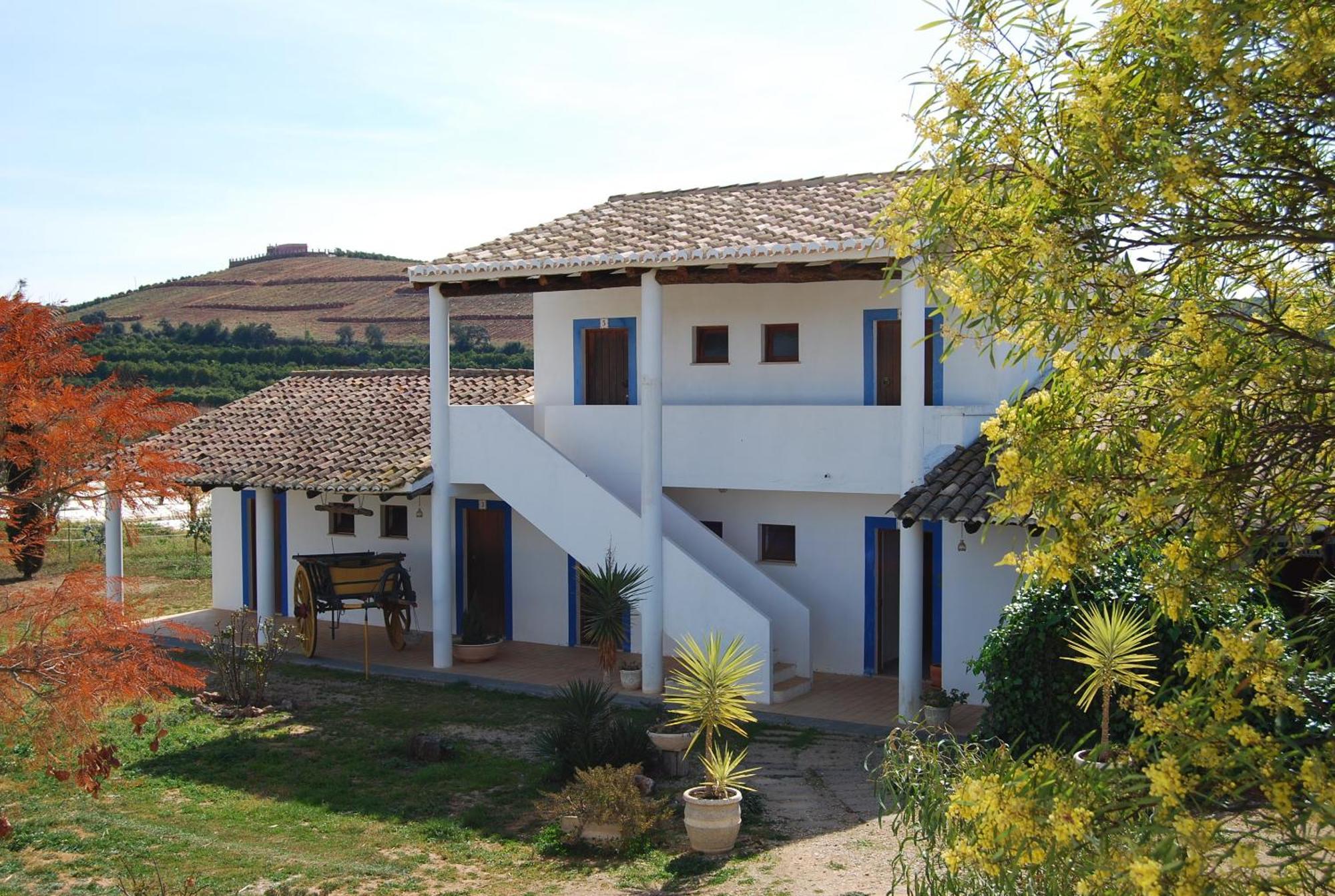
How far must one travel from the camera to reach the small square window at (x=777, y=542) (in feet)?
54.7

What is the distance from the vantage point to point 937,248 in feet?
14.1

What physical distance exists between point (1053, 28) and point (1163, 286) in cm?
92

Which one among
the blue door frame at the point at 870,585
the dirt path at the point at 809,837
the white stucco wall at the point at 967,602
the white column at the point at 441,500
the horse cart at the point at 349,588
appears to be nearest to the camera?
the dirt path at the point at 809,837

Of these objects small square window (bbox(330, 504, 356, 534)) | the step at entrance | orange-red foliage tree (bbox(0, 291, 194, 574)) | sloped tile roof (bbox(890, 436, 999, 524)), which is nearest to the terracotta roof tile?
sloped tile roof (bbox(890, 436, 999, 524))

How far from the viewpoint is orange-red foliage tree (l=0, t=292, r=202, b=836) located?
891 cm

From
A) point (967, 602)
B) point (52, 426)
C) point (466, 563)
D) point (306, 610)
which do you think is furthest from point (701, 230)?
point (52, 426)

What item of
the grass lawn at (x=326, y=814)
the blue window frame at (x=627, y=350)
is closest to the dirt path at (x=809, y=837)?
the grass lawn at (x=326, y=814)

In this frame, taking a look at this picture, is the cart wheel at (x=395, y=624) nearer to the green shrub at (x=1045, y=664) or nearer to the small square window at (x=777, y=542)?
the small square window at (x=777, y=542)

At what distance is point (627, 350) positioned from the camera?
1803 centimetres

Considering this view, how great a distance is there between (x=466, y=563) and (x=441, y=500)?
2505mm

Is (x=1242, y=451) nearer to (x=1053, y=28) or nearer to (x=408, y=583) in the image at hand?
(x=1053, y=28)

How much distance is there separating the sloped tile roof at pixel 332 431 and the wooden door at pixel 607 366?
1.74 meters

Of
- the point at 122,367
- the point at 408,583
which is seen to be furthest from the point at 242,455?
the point at 122,367

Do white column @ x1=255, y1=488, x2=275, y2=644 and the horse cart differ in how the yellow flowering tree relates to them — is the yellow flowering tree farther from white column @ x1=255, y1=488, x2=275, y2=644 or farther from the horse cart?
white column @ x1=255, y1=488, x2=275, y2=644
